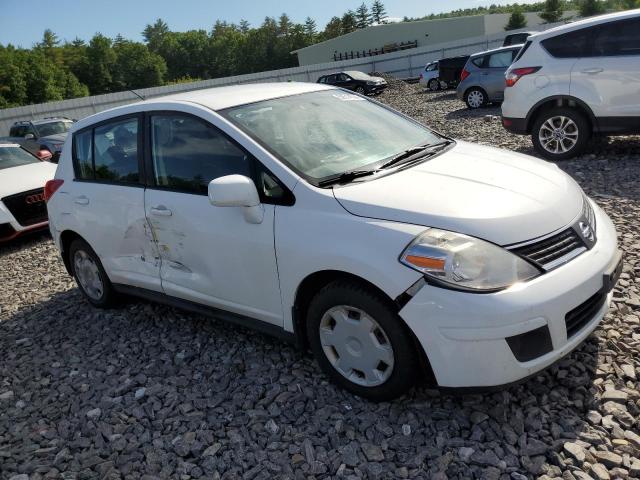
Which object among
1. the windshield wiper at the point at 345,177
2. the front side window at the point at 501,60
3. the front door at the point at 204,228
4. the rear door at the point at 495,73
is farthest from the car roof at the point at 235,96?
the front side window at the point at 501,60

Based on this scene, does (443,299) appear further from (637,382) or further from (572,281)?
(637,382)

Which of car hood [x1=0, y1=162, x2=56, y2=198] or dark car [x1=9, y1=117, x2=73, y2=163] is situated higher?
dark car [x1=9, y1=117, x2=73, y2=163]

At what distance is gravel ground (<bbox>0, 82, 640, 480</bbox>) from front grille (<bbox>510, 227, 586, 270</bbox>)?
2.42 ft

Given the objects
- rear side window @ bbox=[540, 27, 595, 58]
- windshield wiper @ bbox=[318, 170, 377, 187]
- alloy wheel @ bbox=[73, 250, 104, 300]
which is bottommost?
alloy wheel @ bbox=[73, 250, 104, 300]

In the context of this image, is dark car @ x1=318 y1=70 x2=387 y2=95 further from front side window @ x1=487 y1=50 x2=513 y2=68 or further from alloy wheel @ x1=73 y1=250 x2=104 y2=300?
alloy wheel @ x1=73 y1=250 x2=104 y2=300

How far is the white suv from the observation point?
263 inches

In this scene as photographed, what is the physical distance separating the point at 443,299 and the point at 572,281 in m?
0.65

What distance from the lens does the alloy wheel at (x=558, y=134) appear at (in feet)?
23.8

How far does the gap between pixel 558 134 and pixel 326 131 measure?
17.0 feet

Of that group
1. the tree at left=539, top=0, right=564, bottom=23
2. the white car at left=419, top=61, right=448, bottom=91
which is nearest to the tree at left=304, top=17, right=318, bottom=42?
the tree at left=539, top=0, right=564, bottom=23

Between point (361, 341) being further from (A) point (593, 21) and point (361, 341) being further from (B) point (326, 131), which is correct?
(A) point (593, 21)

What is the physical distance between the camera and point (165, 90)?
1303 inches

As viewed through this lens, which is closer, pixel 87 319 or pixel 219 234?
pixel 219 234

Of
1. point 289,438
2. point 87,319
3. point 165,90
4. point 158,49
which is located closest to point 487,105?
point 87,319
